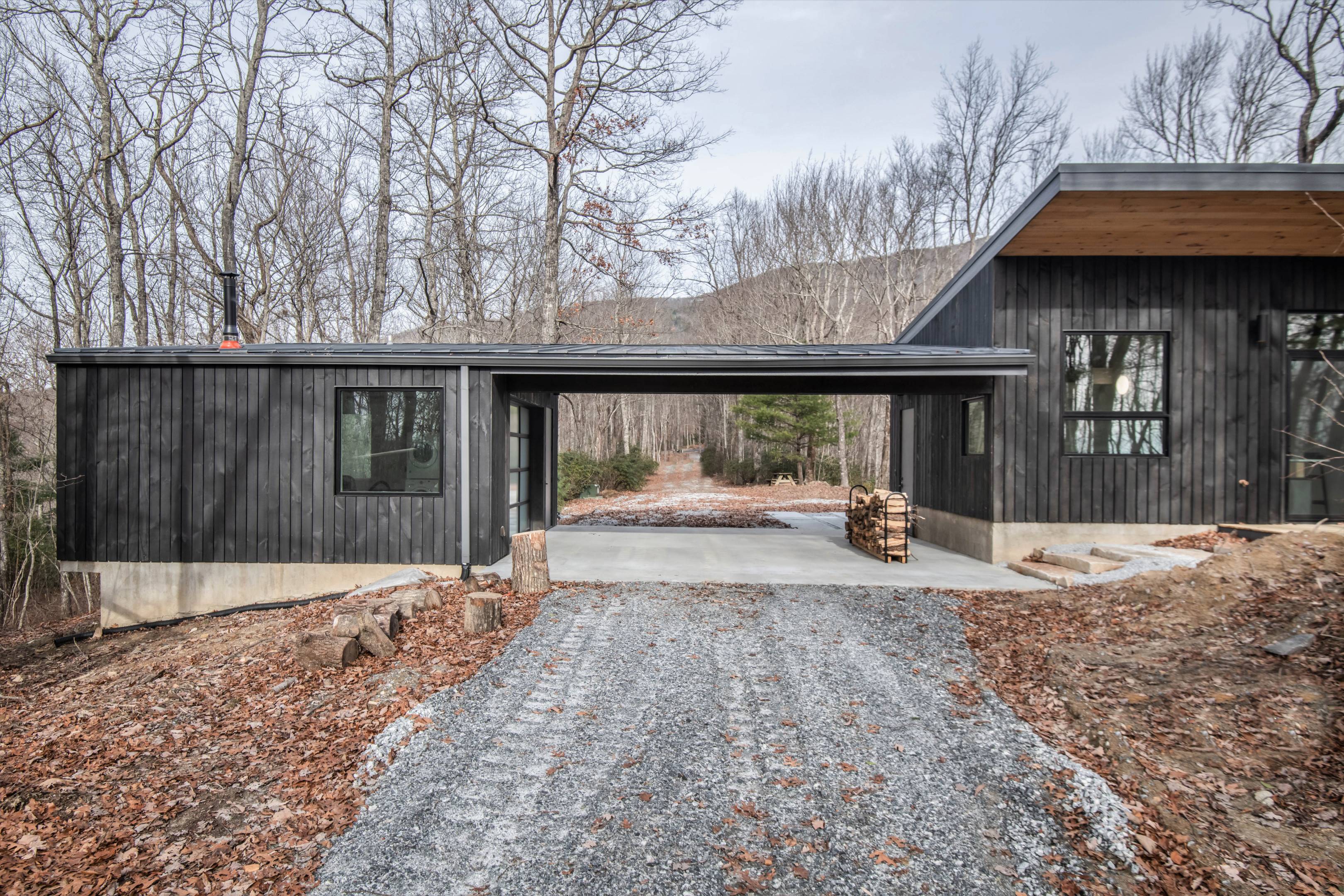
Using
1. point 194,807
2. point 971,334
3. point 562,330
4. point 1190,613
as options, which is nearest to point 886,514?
point 971,334

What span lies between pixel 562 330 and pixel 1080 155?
54.1 feet

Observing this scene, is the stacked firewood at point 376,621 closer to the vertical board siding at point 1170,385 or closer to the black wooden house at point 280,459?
the black wooden house at point 280,459

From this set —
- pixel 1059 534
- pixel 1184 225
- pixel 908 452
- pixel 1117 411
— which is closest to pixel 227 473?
pixel 1059 534

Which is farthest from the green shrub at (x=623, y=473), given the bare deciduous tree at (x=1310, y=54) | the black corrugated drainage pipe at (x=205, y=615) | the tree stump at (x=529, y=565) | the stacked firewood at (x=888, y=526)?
the bare deciduous tree at (x=1310, y=54)

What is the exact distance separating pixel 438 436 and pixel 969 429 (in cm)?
632

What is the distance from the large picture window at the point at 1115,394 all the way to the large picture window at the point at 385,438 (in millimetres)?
6907

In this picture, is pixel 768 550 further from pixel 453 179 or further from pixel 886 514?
pixel 453 179

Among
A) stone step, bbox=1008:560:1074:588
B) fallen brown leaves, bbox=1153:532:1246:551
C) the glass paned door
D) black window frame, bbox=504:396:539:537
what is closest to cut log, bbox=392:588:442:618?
black window frame, bbox=504:396:539:537

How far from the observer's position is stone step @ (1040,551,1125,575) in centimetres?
618

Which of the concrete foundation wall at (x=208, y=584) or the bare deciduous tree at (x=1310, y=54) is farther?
the bare deciduous tree at (x=1310, y=54)

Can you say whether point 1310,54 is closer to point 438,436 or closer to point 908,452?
point 908,452

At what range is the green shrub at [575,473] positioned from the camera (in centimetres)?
1571

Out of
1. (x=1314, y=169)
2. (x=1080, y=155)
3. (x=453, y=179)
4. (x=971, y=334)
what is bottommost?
(x=971, y=334)

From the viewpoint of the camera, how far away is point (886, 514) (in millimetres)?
7570
